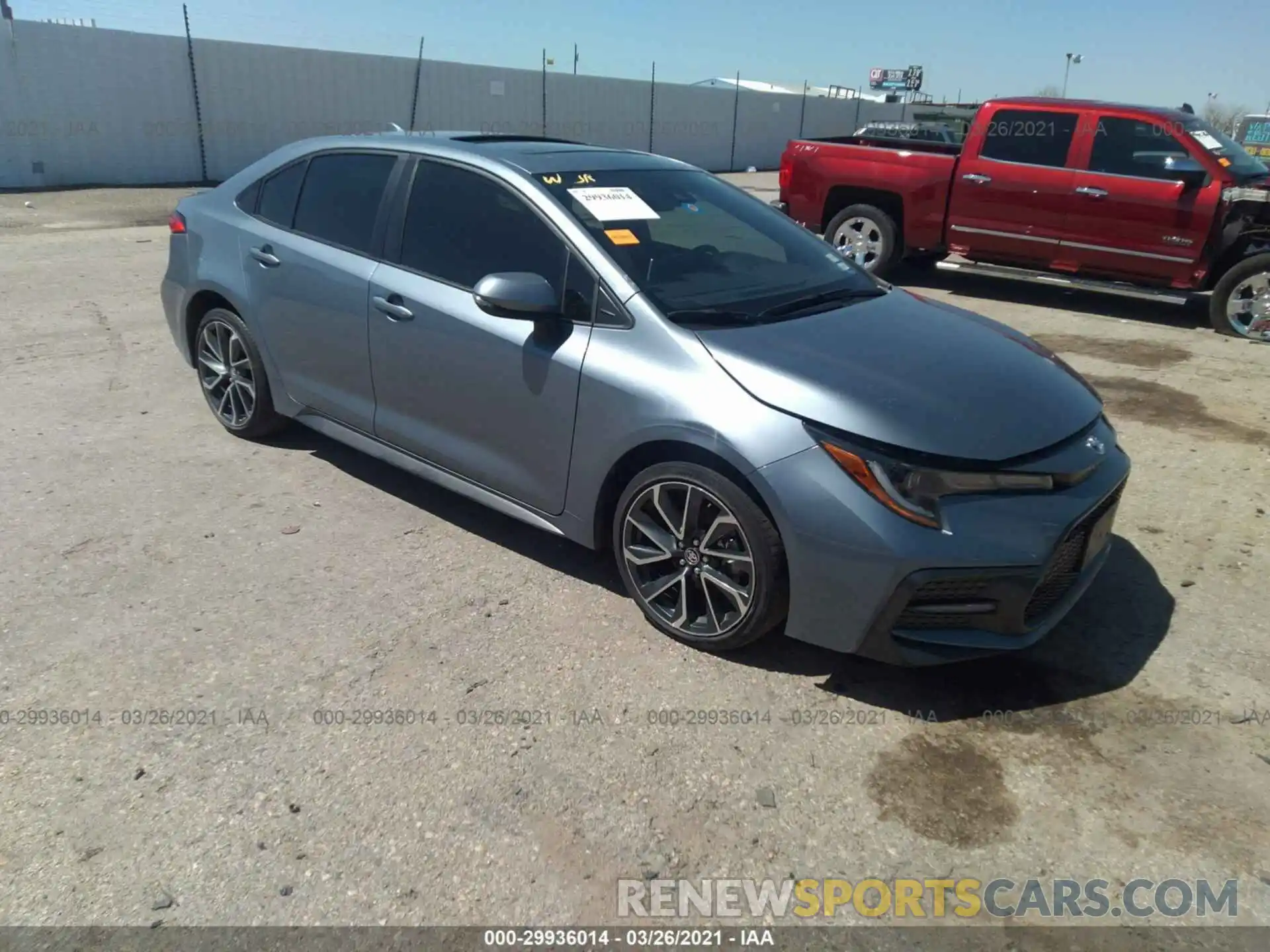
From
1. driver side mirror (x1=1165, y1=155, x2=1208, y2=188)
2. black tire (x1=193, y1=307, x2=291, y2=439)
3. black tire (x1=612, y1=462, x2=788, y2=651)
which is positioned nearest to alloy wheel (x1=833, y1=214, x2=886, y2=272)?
driver side mirror (x1=1165, y1=155, x2=1208, y2=188)

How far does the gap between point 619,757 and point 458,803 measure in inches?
19.5

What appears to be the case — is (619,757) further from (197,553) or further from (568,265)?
(197,553)

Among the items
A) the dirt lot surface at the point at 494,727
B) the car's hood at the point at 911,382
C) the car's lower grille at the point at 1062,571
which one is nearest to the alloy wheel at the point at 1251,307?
the dirt lot surface at the point at 494,727

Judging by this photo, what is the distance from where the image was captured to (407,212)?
13.5 ft

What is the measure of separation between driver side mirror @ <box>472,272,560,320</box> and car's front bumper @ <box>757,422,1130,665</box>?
3.43ft

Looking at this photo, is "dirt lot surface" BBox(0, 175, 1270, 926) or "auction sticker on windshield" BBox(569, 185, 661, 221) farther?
"auction sticker on windshield" BBox(569, 185, 661, 221)

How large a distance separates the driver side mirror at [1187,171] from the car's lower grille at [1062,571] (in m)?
6.64

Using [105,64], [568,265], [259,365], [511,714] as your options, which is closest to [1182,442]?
[568,265]

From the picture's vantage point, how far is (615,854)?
2.49 m

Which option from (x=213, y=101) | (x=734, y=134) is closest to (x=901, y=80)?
(x=734, y=134)

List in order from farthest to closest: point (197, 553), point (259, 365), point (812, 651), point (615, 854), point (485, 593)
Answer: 1. point (259, 365)
2. point (197, 553)
3. point (485, 593)
4. point (812, 651)
5. point (615, 854)

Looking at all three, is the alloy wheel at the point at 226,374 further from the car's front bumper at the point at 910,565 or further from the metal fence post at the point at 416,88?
the metal fence post at the point at 416,88

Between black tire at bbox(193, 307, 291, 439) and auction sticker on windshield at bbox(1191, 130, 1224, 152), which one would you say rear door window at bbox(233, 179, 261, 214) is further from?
auction sticker on windshield at bbox(1191, 130, 1224, 152)

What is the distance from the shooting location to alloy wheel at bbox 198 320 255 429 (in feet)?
16.3
